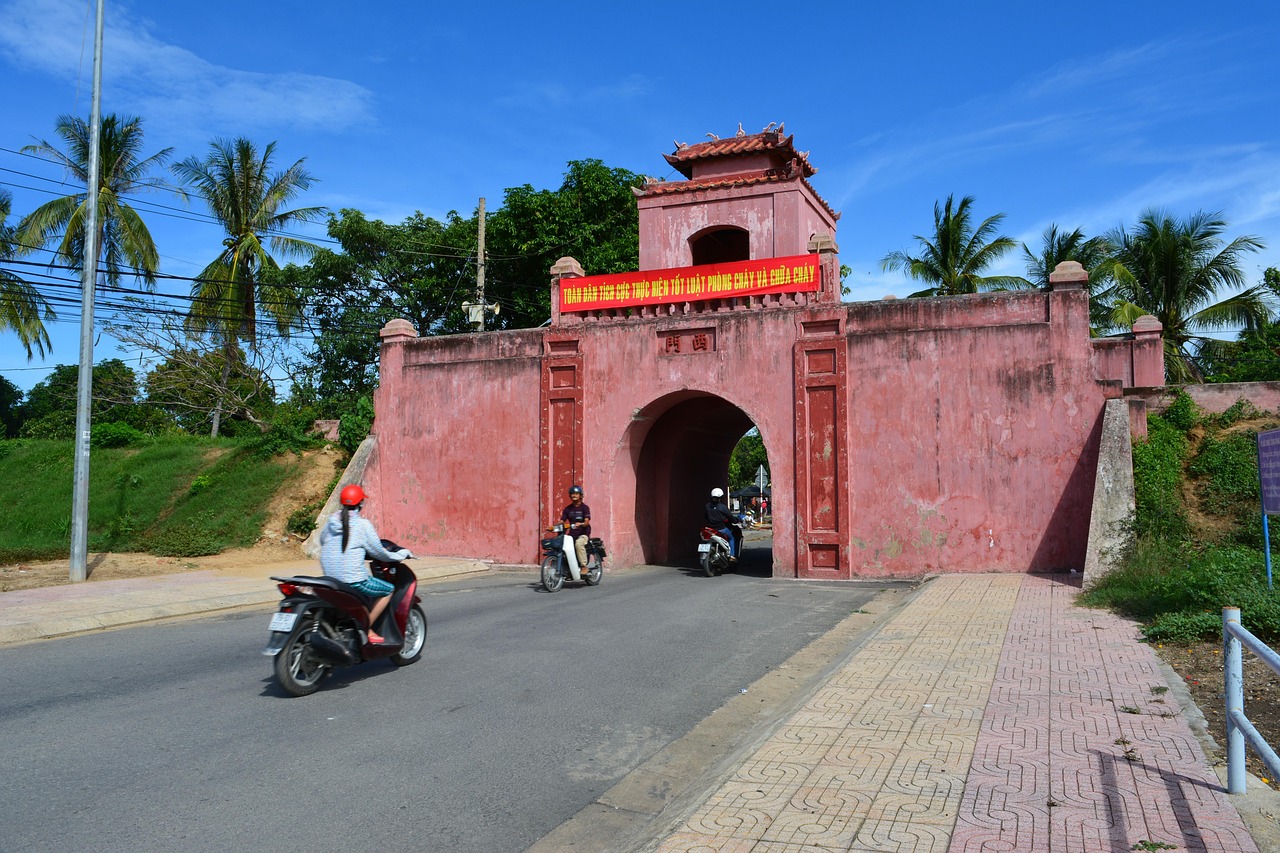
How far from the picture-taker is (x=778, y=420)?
15531 millimetres

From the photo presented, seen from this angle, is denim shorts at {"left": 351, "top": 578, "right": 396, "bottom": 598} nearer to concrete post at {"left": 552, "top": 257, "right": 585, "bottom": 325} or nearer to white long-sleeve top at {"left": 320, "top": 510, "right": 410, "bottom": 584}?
white long-sleeve top at {"left": 320, "top": 510, "right": 410, "bottom": 584}

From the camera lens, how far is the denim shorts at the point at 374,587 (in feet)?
21.7

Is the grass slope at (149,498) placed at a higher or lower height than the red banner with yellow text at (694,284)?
lower

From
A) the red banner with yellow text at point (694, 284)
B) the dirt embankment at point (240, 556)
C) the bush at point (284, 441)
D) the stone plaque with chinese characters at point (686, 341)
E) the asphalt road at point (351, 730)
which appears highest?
the red banner with yellow text at point (694, 284)

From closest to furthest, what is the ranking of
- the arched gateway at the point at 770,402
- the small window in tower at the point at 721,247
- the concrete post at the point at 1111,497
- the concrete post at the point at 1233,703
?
the concrete post at the point at 1233,703, the concrete post at the point at 1111,497, the arched gateway at the point at 770,402, the small window in tower at the point at 721,247

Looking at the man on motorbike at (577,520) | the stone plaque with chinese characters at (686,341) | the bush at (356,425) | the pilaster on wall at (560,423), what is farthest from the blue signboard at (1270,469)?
the bush at (356,425)

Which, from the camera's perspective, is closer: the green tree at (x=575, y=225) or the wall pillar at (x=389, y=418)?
the wall pillar at (x=389, y=418)

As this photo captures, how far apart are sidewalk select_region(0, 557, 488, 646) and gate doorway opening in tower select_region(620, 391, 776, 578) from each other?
4.70m

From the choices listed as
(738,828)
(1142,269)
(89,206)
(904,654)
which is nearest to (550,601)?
(904,654)

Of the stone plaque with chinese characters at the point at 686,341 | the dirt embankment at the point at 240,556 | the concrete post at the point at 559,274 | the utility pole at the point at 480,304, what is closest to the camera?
the dirt embankment at the point at 240,556

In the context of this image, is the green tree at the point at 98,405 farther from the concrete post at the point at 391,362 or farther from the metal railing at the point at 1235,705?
the metal railing at the point at 1235,705

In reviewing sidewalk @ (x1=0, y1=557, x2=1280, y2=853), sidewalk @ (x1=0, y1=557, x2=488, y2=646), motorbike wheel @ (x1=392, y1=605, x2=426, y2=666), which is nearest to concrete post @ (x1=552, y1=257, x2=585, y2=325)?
sidewalk @ (x1=0, y1=557, x2=488, y2=646)

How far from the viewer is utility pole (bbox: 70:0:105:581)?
42.8 feet

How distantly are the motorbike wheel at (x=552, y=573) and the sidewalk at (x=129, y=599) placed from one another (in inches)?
77.1
